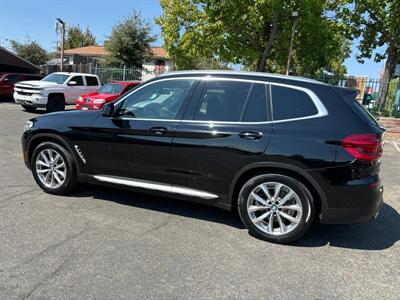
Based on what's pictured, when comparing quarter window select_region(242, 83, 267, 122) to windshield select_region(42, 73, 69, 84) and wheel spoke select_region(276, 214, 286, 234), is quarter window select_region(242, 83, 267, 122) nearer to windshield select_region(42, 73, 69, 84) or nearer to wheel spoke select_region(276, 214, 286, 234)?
wheel spoke select_region(276, 214, 286, 234)

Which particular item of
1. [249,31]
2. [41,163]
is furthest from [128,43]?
[41,163]

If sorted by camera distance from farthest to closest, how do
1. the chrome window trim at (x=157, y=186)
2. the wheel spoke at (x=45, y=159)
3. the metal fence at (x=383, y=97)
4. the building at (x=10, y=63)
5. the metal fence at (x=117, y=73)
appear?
the metal fence at (x=117, y=73)
the building at (x=10, y=63)
the metal fence at (x=383, y=97)
the wheel spoke at (x=45, y=159)
the chrome window trim at (x=157, y=186)

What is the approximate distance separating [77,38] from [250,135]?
66.1 m

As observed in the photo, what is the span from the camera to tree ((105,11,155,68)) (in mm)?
34219

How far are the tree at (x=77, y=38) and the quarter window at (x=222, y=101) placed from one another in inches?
2526

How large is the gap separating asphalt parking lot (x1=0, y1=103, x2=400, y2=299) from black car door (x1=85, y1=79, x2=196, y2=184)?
0.54 m

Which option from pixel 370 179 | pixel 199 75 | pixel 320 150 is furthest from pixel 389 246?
pixel 199 75

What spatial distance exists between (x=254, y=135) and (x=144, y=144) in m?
1.34

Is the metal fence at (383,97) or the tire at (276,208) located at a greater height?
the metal fence at (383,97)

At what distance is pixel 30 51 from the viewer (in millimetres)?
43562

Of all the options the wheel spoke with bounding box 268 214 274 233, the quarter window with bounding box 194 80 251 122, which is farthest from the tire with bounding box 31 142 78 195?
the wheel spoke with bounding box 268 214 274 233

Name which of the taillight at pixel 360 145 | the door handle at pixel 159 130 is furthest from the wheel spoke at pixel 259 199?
the door handle at pixel 159 130

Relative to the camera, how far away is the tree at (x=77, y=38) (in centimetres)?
6350

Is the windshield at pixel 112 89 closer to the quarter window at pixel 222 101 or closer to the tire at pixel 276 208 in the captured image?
the quarter window at pixel 222 101
